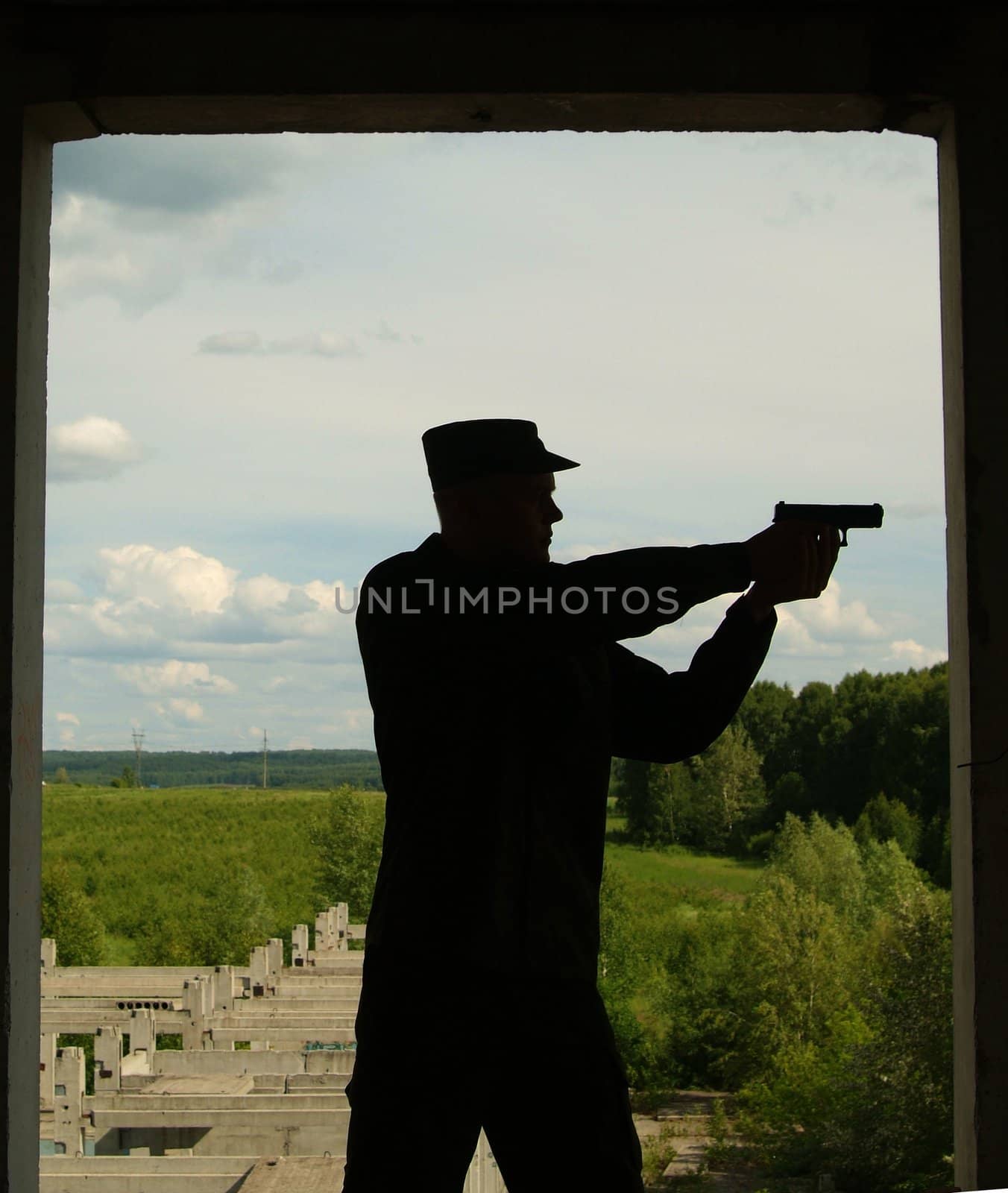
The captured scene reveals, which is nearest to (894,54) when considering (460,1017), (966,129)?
(966,129)

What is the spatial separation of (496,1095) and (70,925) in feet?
147

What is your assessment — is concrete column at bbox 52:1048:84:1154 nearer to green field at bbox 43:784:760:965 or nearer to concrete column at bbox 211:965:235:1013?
Result: concrete column at bbox 211:965:235:1013

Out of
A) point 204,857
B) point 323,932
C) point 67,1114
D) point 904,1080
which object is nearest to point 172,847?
point 204,857

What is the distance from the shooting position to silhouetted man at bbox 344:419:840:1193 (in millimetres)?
1537

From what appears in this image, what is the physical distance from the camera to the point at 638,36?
1828 millimetres

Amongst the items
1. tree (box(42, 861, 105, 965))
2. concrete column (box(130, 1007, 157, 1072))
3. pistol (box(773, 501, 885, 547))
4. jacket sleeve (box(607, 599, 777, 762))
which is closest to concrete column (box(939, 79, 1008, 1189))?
pistol (box(773, 501, 885, 547))

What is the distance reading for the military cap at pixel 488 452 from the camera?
5.74ft

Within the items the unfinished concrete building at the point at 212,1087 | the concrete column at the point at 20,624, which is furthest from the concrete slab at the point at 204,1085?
the concrete column at the point at 20,624

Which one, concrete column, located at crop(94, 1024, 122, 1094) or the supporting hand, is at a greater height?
the supporting hand

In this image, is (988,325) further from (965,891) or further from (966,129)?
(965,891)

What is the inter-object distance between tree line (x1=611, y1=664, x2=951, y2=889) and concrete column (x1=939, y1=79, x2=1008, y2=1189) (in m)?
36.0

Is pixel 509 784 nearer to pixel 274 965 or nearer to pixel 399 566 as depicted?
pixel 399 566

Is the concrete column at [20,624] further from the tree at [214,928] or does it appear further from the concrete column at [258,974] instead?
the tree at [214,928]

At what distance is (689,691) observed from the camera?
1.76m
